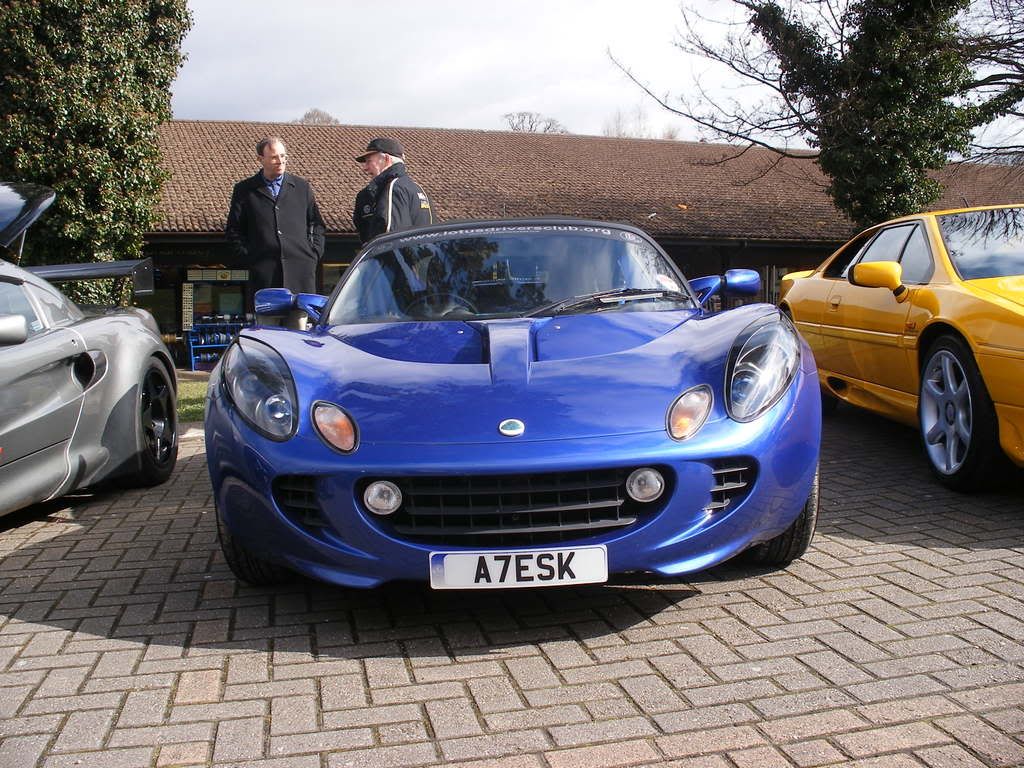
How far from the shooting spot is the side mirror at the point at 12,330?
13.1ft

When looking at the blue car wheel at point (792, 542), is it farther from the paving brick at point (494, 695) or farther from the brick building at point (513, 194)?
the brick building at point (513, 194)

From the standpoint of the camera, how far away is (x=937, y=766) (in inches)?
85.0

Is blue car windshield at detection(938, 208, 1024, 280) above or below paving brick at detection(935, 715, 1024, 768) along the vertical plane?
above

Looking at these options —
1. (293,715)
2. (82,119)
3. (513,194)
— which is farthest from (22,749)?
(513,194)

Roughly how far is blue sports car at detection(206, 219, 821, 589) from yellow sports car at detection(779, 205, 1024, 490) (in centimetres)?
130

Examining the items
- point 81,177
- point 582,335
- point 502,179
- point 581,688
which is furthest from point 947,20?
point 581,688

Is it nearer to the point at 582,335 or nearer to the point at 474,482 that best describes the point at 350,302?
the point at 582,335

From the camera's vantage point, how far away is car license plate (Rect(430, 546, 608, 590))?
2857 millimetres

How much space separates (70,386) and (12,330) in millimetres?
682

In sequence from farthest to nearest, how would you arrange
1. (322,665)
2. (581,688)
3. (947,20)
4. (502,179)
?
(502,179), (947,20), (322,665), (581,688)

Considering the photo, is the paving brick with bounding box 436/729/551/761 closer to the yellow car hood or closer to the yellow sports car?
the yellow sports car

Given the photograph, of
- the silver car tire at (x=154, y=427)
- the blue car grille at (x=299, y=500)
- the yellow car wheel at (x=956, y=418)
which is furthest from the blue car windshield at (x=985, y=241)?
the silver car tire at (x=154, y=427)

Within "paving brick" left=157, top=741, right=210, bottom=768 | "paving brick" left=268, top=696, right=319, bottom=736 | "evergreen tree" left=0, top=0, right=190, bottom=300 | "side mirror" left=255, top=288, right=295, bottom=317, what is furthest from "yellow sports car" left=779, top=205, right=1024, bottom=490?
"evergreen tree" left=0, top=0, right=190, bottom=300

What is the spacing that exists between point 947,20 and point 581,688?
16.9 meters
